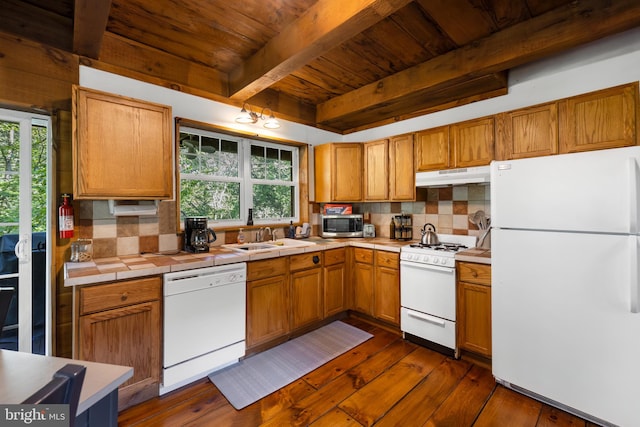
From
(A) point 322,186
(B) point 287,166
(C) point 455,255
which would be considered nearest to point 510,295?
(C) point 455,255

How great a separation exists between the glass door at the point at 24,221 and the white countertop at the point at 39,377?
1.59 m

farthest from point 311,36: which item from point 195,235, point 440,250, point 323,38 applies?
point 440,250

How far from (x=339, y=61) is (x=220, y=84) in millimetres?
1187

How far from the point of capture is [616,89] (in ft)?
6.37

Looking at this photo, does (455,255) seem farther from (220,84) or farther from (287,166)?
(220,84)

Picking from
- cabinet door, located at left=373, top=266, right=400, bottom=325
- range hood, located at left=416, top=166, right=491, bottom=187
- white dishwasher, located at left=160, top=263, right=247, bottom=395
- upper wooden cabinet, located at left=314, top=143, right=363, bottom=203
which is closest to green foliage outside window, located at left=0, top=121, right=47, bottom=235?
white dishwasher, located at left=160, top=263, right=247, bottom=395

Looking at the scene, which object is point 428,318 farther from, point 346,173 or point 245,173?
point 245,173

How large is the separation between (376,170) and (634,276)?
233 centimetres

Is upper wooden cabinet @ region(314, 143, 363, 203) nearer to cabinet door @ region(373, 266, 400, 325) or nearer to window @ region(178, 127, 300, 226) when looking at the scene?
window @ region(178, 127, 300, 226)

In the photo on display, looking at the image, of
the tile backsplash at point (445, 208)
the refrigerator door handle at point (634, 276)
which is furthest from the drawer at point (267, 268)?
the refrigerator door handle at point (634, 276)

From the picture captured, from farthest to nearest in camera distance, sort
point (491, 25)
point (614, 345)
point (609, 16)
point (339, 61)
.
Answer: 1. point (339, 61)
2. point (491, 25)
3. point (609, 16)
4. point (614, 345)

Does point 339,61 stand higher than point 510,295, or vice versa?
point 339,61

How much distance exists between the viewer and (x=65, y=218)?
1.97 m

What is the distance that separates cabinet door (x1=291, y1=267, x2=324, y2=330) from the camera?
2734 millimetres
